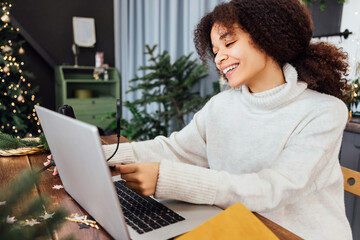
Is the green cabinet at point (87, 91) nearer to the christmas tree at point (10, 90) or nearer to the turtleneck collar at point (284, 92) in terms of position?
the christmas tree at point (10, 90)

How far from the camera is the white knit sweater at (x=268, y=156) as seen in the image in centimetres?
64

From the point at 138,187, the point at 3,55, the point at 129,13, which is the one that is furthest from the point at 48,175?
the point at 129,13

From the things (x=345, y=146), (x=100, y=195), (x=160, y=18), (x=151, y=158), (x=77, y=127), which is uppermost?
(x=160, y=18)

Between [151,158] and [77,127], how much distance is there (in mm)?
590

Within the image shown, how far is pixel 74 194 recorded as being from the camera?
2.12 feet

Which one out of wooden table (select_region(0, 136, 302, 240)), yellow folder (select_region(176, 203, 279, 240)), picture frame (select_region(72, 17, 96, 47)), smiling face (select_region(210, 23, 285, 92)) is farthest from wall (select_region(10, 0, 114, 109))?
yellow folder (select_region(176, 203, 279, 240))

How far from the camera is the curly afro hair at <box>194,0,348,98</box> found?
2.60 feet

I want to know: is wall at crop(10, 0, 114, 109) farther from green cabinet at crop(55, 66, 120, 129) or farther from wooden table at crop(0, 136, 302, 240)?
wooden table at crop(0, 136, 302, 240)

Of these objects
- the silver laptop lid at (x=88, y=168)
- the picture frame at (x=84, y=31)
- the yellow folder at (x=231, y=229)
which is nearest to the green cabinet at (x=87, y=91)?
the picture frame at (x=84, y=31)

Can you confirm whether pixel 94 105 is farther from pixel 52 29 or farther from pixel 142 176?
pixel 142 176

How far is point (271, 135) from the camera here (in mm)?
843

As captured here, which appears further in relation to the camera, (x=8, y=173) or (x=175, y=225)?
(x=8, y=173)

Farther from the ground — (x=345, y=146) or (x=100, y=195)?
(x=100, y=195)

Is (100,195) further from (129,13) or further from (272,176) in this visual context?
(129,13)
